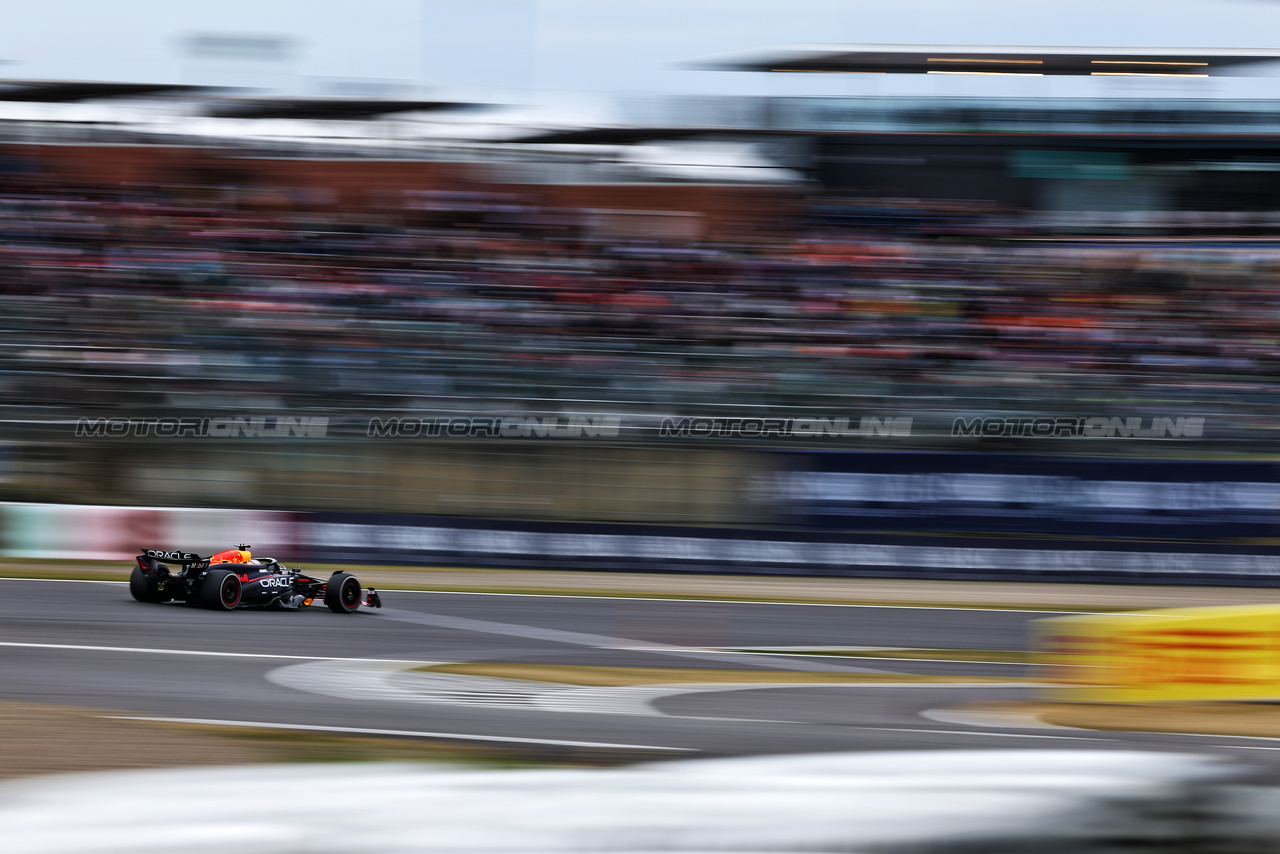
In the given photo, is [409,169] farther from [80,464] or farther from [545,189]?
[80,464]

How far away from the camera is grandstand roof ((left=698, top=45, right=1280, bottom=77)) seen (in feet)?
70.3

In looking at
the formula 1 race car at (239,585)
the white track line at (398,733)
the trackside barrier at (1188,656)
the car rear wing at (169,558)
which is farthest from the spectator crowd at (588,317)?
the white track line at (398,733)

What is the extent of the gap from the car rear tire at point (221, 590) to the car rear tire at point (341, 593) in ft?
2.17

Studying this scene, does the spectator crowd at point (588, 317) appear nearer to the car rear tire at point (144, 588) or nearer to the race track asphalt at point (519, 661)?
the race track asphalt at point (519, 661)

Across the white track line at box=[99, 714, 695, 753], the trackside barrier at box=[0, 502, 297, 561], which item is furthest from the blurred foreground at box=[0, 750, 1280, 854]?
the trackside barrier at box=[0, 502, 297, 561]

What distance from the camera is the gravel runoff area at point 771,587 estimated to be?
514 inches

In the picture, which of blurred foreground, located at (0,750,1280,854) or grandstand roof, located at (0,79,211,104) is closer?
blurred foreground, located at (0,750,1280,854)

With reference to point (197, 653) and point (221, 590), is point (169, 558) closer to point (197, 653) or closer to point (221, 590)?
point (221, 590)

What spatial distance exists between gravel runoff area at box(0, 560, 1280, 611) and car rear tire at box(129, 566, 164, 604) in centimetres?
225

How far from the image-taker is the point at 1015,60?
21500 millimetres

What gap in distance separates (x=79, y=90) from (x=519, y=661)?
15.8 m

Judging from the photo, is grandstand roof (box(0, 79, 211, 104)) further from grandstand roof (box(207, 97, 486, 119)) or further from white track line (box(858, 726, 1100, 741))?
white track line (box(858, 726, 1100, 741))

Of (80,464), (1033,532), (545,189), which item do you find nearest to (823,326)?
(1033,532)

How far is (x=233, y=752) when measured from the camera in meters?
5.84
